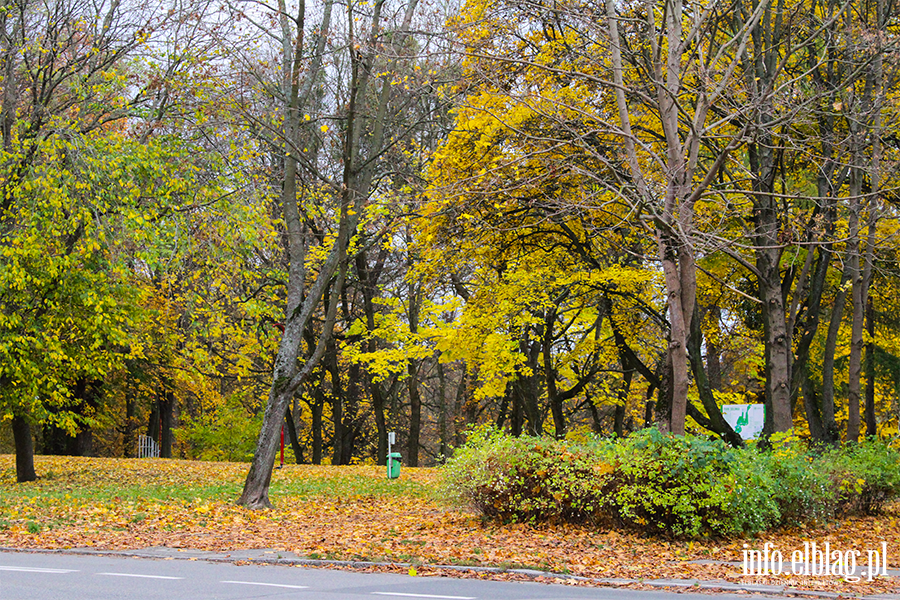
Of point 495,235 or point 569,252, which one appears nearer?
point 495,235

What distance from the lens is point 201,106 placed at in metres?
17.8

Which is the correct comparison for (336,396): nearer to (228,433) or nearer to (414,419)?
(414,419)

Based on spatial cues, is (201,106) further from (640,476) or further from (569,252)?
(640,476)

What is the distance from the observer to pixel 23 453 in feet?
66.0

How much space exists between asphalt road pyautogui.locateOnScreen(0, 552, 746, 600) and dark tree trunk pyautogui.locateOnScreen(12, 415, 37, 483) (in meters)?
12.0

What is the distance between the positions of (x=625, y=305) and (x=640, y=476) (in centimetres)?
1116

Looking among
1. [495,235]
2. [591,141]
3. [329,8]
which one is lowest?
[495,235]

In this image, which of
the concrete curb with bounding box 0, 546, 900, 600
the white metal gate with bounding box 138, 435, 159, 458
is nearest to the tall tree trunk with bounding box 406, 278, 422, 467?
the white metal gate with bounding box 138, 435, 159, 458

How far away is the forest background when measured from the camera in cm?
1330

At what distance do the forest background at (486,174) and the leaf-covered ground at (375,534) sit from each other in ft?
6.28

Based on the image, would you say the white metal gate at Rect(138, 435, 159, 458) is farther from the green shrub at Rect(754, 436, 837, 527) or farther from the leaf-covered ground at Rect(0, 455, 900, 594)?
the green shrub at Rect(754, 436, 837, 527)

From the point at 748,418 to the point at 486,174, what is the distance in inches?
305

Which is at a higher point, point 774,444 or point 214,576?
point 774,444

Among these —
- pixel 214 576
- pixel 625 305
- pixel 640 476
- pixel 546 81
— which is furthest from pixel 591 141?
pixel 214 576
